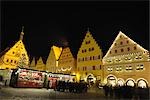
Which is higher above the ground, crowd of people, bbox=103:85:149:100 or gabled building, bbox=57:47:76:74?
gabled building, bbox=57:47:76:74

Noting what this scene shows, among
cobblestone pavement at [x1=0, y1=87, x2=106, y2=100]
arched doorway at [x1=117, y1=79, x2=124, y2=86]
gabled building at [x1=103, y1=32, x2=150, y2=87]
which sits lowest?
cobblestone pavement at [x1=0, y1=87, x2=106, y2=100]

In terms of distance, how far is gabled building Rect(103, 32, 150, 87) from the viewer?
29500mm

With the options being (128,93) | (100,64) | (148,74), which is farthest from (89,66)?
(128,93)

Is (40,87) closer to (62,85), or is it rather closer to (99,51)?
(62,85)

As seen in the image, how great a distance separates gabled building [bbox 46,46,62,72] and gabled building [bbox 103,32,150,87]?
43.4 feet

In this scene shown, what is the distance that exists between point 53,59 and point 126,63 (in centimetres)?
1866

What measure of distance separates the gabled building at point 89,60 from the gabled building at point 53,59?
692 centimetres

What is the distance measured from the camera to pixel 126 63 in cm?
3194

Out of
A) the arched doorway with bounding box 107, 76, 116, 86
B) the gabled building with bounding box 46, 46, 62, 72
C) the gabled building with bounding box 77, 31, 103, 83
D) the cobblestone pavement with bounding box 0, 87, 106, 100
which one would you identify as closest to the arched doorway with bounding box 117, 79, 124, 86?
the arched doorway with bounding box 107, 76, 116, 86

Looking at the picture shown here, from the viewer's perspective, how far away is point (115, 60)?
3372cm

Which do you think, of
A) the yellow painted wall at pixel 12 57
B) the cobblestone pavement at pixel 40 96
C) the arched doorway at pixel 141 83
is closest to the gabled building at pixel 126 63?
the arched doorway at pixel 141 83

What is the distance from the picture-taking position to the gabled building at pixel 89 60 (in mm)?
36094

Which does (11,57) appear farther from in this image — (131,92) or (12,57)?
(131,92)

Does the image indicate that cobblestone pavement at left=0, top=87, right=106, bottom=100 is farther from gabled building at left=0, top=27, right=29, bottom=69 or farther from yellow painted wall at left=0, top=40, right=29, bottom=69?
yellow painted wall at left=0, top=40, right=29, bottom=69
